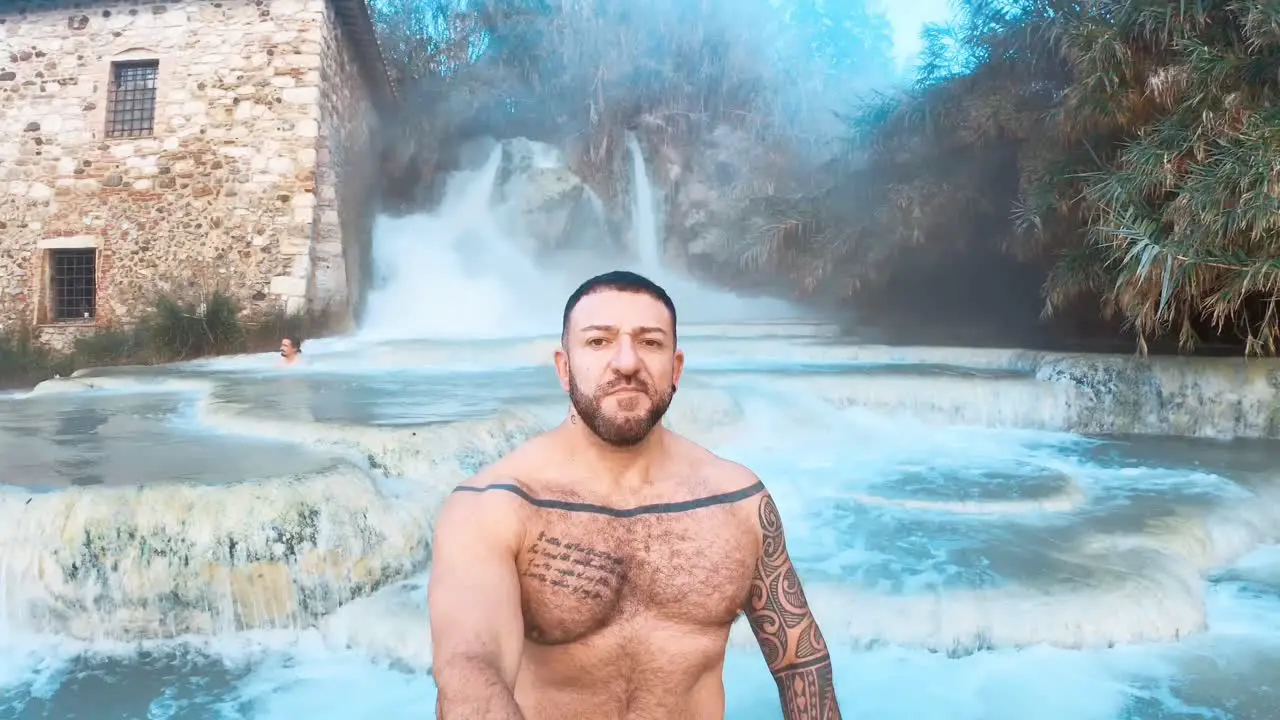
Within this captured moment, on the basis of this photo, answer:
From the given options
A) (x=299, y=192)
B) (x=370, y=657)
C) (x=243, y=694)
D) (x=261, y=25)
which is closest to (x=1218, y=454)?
(x=370, y=657)

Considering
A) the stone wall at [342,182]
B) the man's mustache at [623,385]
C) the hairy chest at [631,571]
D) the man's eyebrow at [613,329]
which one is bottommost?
the hairy chest at [631,571]

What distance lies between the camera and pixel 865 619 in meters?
3.53

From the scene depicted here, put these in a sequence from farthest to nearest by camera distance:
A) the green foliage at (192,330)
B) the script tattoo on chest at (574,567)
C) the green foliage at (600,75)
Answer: the green foliage at (600,75) < the green foliage at (192,330) < the script tattoo on chest at (574,567)

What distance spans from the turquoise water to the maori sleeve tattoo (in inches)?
59.8

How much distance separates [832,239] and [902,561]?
1002cm

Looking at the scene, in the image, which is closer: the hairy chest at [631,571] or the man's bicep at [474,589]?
the man's bicep at [474,589]

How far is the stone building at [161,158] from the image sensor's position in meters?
11.9

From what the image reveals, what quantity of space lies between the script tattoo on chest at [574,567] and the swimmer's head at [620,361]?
0.69 feet

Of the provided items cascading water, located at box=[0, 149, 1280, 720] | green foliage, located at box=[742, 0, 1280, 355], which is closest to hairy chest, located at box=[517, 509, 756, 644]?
cascading water, located at box=[0, 149, 1280, 720]

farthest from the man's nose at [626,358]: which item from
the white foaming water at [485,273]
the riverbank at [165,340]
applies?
the white foaming water at [485,273]

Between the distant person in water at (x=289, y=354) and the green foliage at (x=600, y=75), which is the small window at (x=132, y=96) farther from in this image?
the green foliage at (x=600, y=75)

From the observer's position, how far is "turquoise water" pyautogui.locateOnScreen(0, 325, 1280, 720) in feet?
10.3

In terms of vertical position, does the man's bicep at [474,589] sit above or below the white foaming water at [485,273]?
below

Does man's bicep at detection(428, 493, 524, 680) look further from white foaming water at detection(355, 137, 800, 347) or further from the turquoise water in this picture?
white foaming water at detection(355, 137, 800, 347)
